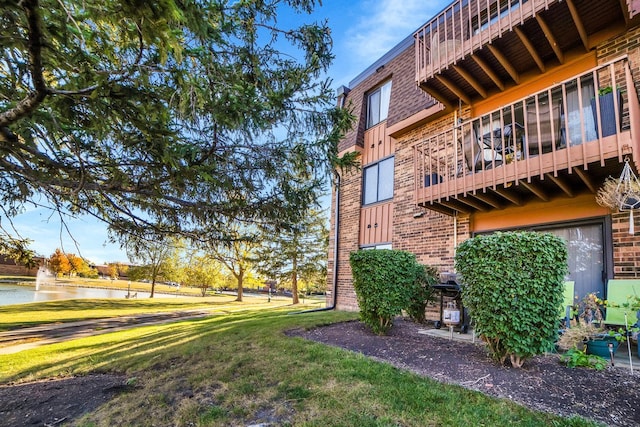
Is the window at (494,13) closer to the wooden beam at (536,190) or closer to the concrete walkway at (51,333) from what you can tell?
the wooden beam at (536,190)

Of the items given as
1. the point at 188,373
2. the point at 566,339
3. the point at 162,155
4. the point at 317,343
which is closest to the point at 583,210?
the point at 566,339

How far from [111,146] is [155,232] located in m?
2.02

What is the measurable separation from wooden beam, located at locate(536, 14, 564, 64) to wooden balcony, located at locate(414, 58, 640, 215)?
78cm

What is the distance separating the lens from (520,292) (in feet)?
12.0

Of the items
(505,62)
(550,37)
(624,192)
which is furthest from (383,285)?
(550,37)

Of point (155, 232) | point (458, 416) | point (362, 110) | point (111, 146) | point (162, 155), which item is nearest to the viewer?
point (458, 416)

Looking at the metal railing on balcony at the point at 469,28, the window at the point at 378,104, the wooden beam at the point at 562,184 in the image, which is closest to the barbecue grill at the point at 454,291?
the wooden beam at the point at 562,184

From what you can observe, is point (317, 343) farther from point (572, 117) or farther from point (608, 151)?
point (572, 117)

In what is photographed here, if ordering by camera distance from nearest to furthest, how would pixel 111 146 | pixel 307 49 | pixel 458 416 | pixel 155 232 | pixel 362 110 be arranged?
1. pixel 458 416
2. pixel 111 146
3. pixel 307 49
4. pixel 155 232
5. pixel 362 110

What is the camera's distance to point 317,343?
536 cm

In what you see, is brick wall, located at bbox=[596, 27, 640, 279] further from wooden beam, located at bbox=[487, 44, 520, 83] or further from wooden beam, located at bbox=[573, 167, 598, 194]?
wooden beam, located at bbox=[487, 44, 520, 83]

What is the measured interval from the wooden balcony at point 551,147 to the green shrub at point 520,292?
1.66m

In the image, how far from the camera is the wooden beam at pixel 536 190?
522 centimetres

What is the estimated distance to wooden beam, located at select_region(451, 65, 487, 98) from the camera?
6759 mm
